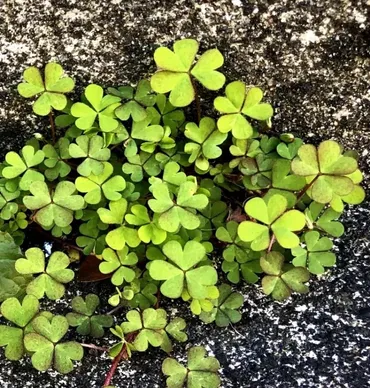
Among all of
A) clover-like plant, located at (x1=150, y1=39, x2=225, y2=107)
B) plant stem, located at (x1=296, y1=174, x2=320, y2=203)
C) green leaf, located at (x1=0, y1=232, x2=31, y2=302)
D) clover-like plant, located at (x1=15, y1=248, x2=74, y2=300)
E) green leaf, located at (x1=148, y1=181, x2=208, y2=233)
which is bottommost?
green leaf, located at (x1=0, y1=232, x2=31, y2=302)

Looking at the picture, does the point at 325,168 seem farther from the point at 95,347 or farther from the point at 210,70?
the point at 95,347

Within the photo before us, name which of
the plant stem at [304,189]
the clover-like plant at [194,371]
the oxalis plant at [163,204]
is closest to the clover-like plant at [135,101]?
the oxalis plant at [163,204]

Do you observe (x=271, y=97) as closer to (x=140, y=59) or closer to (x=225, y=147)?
(x=225, y=147)

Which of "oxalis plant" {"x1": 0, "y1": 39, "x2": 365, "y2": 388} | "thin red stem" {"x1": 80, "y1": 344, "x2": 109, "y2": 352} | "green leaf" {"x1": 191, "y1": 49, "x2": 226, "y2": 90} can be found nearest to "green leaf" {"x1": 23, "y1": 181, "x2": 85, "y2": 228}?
"oxalis plant" {"x1": 0, "y1": 39, "x2": 365, "y2": 388}

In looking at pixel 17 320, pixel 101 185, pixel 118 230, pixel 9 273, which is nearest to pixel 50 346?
pixel 17 320

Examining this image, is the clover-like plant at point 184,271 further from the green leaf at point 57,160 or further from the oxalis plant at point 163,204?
the green leaf at point 57,160

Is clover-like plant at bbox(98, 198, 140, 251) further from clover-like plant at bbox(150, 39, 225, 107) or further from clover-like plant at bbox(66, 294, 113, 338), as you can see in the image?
clover-like plant at bbox(150, 39, 225, 107)
